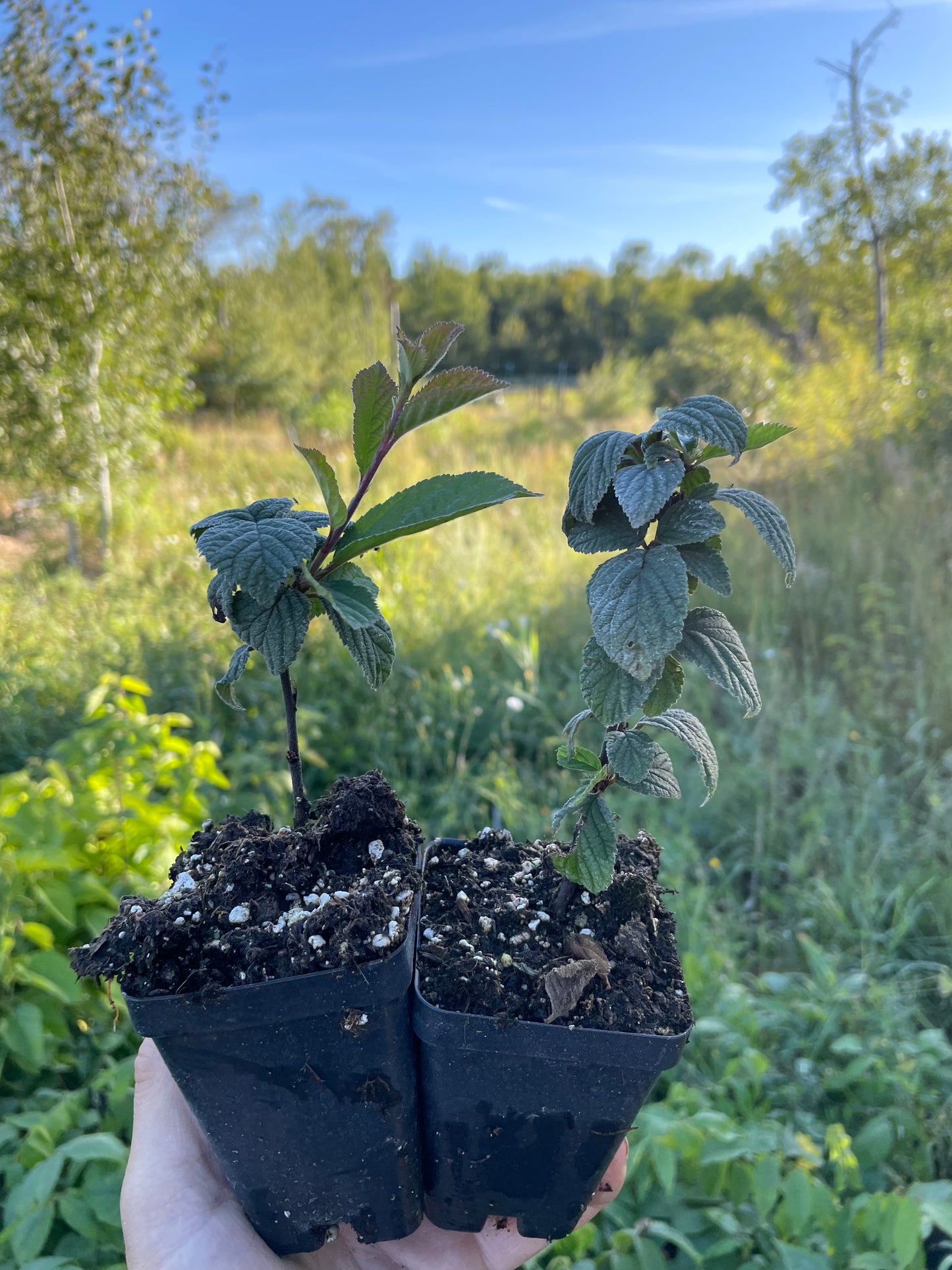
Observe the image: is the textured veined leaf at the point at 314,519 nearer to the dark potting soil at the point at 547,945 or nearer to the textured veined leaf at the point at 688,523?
the textured veined leaf at the point at 688,523

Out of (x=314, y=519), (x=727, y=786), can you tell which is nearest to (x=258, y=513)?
(x=314, y=519)

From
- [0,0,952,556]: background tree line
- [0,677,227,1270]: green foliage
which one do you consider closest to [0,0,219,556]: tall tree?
[0,0,952,556]: background tree line

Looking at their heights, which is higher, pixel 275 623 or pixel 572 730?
pixel 275 623

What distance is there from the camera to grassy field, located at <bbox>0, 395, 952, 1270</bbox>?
3.94 ft

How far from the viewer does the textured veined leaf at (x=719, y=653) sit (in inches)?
27.6

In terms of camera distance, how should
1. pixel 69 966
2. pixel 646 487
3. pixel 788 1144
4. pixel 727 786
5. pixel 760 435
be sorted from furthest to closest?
pixel 727 786 → pixel 69 966 → pixel 788 1144 → pixel 760 435 → pixel 646 487

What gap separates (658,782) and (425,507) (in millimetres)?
357

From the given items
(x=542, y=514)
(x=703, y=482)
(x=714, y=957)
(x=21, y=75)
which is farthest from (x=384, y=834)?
(x=21, y=75)

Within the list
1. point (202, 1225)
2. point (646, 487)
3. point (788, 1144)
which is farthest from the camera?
point (788, 1144)

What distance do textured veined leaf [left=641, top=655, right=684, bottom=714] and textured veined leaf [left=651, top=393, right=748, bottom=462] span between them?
0.64 feet

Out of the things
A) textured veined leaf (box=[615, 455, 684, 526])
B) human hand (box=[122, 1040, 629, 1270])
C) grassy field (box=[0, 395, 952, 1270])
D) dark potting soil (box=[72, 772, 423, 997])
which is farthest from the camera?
grassy field (box=[0, 395, 952, 1270])

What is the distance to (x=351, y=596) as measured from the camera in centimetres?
73

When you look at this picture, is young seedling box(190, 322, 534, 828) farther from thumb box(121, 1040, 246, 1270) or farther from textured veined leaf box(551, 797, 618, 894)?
thumb box(121, 1040, 246, 1270)

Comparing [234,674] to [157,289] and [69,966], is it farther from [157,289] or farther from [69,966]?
[157,289]
